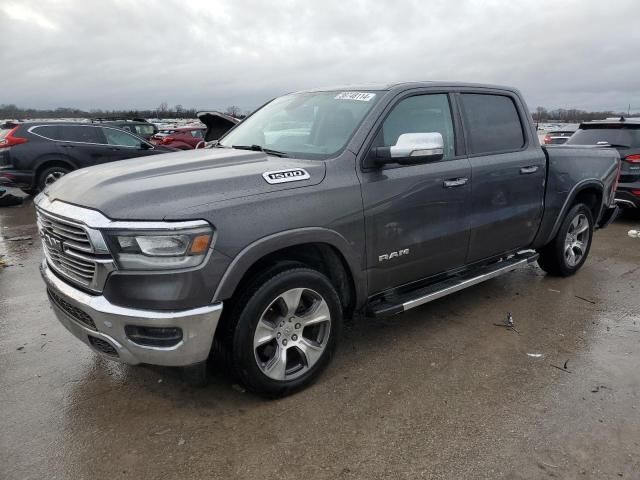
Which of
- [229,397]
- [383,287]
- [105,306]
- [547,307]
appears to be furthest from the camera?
[547,307]

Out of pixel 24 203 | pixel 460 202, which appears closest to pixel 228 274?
pixel 460 202

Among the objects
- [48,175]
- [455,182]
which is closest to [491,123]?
[455,182]

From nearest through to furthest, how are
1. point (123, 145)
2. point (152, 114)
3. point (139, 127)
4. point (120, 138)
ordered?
point (123, 145)
point (120, 138)
point (139, 127)
point (152, 114)

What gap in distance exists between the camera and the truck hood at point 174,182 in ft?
8.23

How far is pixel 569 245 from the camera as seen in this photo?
5328mm

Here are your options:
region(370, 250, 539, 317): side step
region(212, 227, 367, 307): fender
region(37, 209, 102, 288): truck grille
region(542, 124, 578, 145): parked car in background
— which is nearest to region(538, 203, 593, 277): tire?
region(370, 250, 539, 317): side step

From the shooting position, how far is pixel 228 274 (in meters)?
2.59

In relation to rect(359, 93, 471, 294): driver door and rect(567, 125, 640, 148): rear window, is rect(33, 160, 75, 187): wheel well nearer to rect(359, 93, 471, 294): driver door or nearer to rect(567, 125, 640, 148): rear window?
rect(359, 93, 471, 294): driver door

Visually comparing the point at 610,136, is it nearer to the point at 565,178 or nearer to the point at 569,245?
the point at 569,245

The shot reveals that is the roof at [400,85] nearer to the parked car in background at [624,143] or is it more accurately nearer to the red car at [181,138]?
the parked car in background at [624,143]

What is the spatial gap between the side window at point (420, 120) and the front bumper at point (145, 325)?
165 cm

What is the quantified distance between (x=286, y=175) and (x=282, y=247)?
437mm

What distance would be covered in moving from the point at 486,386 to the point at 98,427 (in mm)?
2371

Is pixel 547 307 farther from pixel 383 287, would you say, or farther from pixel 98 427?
pixel 98 427
